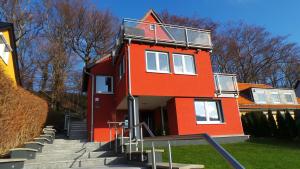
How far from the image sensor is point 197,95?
591 inches

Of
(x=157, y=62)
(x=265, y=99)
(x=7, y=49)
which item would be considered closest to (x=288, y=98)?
(x=265, y=99)

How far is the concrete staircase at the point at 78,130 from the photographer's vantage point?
17.9 m

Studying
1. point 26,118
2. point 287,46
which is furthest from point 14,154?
point 287,46

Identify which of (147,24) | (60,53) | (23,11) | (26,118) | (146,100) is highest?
(23,11)

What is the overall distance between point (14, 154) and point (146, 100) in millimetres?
8782

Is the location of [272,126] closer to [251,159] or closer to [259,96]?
[251,159]

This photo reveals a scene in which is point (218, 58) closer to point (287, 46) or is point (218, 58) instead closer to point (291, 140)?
point (287, 46)

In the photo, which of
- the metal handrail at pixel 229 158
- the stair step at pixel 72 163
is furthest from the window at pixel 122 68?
the metal handrail at pixel 229 158

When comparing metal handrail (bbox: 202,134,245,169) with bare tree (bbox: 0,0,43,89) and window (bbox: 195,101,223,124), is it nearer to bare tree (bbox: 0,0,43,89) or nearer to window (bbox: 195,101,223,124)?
window (bbox: 195,101,223,124)

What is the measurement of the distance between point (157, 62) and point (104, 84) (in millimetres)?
4872

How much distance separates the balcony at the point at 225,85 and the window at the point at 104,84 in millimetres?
7046

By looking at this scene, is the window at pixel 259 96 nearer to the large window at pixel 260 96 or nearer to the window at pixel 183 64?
the large window at pixel 260 96

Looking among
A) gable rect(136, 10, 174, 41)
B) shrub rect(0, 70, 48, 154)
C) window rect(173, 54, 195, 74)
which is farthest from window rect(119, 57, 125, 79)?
shrub rect(0, 70, 48, 154)

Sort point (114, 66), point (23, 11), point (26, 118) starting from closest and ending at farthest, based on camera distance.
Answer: point (26, 118) → point (114, 66) → point (23, 11)
